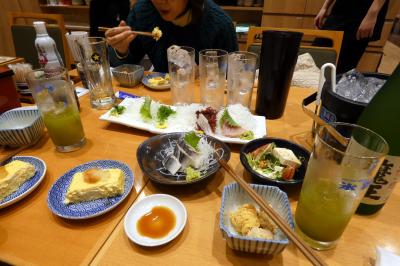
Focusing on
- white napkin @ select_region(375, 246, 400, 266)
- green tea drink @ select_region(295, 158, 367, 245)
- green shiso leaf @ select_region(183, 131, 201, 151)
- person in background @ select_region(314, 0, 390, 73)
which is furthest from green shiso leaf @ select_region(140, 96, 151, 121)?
person in background @ select_region(314, 0, 390, 73)

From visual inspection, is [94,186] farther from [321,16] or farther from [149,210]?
[321,16]

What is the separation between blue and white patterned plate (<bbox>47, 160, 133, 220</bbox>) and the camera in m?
0.68

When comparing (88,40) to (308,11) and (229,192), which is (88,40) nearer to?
(229,192)

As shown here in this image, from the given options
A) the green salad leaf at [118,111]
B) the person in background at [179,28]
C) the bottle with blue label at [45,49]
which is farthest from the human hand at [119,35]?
the green salad leaf at [118,111]

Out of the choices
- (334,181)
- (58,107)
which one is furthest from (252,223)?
(58,107)

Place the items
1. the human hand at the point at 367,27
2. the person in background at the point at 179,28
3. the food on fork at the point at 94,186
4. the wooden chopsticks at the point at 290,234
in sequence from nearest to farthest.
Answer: the wooden chopsticks at the point at 290,234 < the food on fork at the point at 94,186 < the person in background at the point at 179,28 < the human hand at the point at 367,27

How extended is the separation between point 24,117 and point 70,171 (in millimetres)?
472

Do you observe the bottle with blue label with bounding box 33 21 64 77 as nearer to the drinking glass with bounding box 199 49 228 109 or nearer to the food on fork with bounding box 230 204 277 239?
the drinking glass with bounding box 199 49 228 109

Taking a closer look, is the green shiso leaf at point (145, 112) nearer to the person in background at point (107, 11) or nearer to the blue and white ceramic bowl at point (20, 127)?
the blue and white ceramic bowl at point (20, 127)

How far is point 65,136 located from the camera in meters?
0.96

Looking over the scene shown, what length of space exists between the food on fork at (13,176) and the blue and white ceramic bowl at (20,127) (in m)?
0.19

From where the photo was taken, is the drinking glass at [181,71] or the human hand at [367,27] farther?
the human hand at [367,27]

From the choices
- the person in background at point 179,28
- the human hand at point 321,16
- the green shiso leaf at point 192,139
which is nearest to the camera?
the green shiso leaf at point 192,139

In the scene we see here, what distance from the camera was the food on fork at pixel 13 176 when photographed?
74cm
